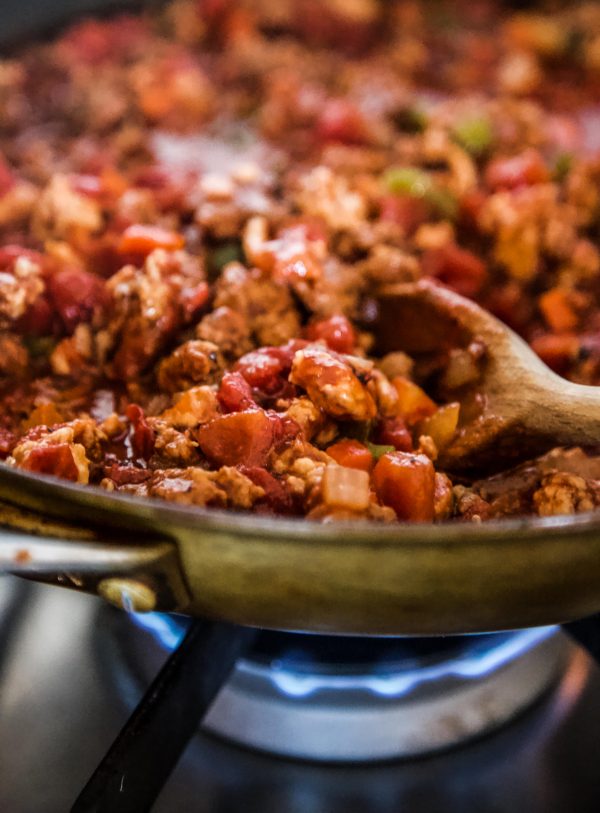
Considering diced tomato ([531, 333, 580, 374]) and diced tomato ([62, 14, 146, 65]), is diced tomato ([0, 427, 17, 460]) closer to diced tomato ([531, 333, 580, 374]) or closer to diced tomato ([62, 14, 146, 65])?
diced tomato ([531, 333, 580, 374])

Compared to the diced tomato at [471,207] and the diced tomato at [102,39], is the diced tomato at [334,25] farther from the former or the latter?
the diced tomato at [471,207]

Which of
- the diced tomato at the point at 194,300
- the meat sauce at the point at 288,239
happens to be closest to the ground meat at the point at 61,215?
the meat sauce at the point at 288,239

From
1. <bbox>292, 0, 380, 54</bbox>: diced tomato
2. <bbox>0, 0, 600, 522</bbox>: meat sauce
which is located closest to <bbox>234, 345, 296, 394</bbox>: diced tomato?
<bbox>0, 0, 600, 522</bbox>: meat sauce

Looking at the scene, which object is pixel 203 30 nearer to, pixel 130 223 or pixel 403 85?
pixel 403 85

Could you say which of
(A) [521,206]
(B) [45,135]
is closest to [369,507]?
(A) [521,206]

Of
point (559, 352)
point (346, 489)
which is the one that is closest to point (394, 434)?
point (346, 489)
